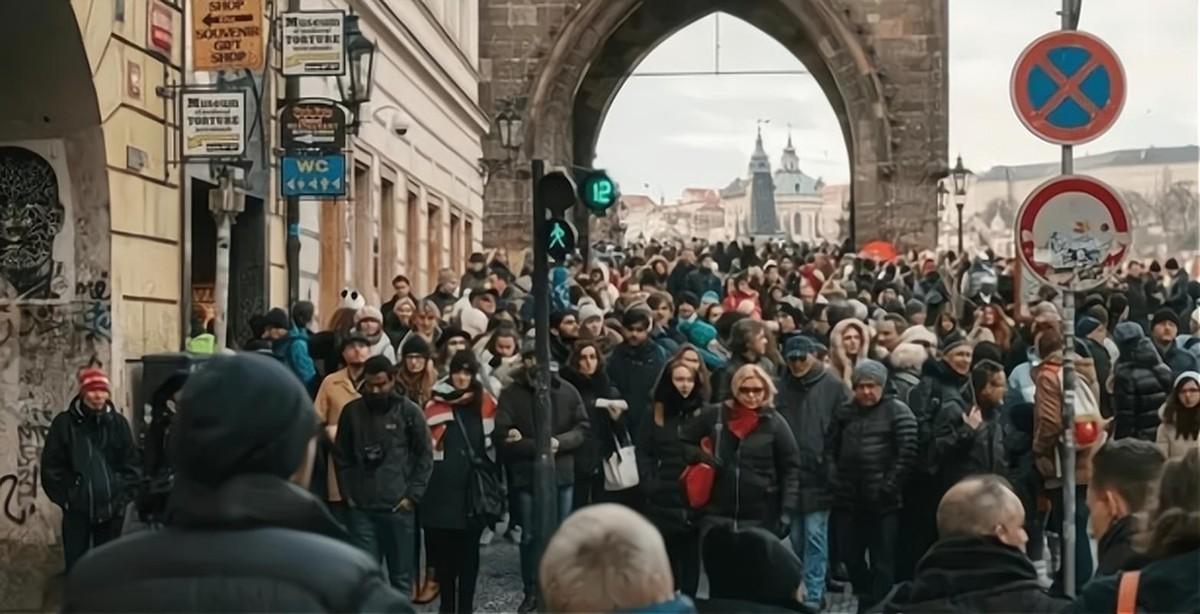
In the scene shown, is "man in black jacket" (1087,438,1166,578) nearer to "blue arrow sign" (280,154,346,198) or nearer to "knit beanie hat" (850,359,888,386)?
"knit beanie hat" (850,359,888,386)

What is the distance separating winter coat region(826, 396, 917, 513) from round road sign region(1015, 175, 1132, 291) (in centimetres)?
132

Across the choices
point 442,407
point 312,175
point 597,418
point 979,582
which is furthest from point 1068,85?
point 312,175

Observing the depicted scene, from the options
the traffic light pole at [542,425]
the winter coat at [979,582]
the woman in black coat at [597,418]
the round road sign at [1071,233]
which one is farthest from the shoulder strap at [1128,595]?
the woman in black coat at [597,418]

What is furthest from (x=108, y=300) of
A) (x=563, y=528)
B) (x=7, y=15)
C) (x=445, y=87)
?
(x=445, y=87)

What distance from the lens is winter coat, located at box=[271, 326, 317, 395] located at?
1245cm

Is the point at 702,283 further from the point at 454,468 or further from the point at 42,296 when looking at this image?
the point at 454,468

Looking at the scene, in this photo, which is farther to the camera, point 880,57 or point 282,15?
point 880,57

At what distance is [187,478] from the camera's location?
3273 millimetres

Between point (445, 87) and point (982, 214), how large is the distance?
88.3 metres

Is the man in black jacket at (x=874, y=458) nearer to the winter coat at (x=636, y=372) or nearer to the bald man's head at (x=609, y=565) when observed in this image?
the winter coat at (x=636, y=372)

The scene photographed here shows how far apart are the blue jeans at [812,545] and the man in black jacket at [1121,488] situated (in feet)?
15.2

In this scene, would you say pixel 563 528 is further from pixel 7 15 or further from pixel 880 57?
pixel 880 57

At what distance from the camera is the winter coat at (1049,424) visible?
34.8 feet

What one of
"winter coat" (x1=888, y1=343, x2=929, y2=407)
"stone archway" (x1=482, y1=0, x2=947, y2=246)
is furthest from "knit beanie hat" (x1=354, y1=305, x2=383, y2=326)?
"stone archway" (x1=482, y1=0, x2=947, y2=246)
